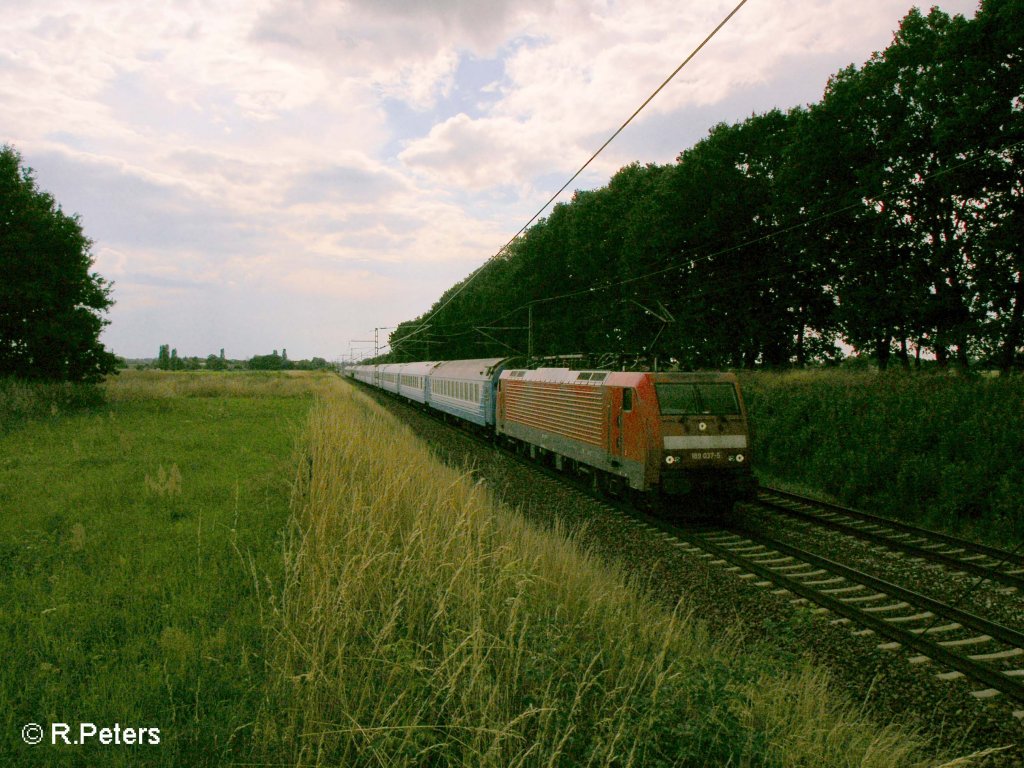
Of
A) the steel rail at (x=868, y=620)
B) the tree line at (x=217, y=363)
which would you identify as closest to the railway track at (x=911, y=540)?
the steel rail at (x=868, y=620)

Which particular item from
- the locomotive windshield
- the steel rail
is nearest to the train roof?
the locomotive windshield

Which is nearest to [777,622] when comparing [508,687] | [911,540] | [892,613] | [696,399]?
[892,613]

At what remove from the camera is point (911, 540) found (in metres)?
9.86

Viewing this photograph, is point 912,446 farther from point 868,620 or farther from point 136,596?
point 136,596

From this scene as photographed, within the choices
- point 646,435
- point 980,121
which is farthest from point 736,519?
point 980,121

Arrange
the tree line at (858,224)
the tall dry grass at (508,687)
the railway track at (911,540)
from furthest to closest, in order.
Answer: the tree line at (858,224) < the railway track at (911,540) < the tall dry grass at (508,687)

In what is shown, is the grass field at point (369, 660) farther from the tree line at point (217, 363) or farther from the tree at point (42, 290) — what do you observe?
the tree line at point (217, 363)

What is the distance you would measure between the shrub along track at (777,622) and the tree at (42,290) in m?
22.6

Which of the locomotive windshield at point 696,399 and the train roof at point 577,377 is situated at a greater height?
the train roof at point 577,377

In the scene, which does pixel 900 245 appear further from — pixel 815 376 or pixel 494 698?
pixel 494 698

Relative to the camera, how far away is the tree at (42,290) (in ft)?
80.0

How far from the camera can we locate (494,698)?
353cm

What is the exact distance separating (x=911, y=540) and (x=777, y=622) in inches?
190

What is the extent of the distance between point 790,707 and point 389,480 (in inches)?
211
